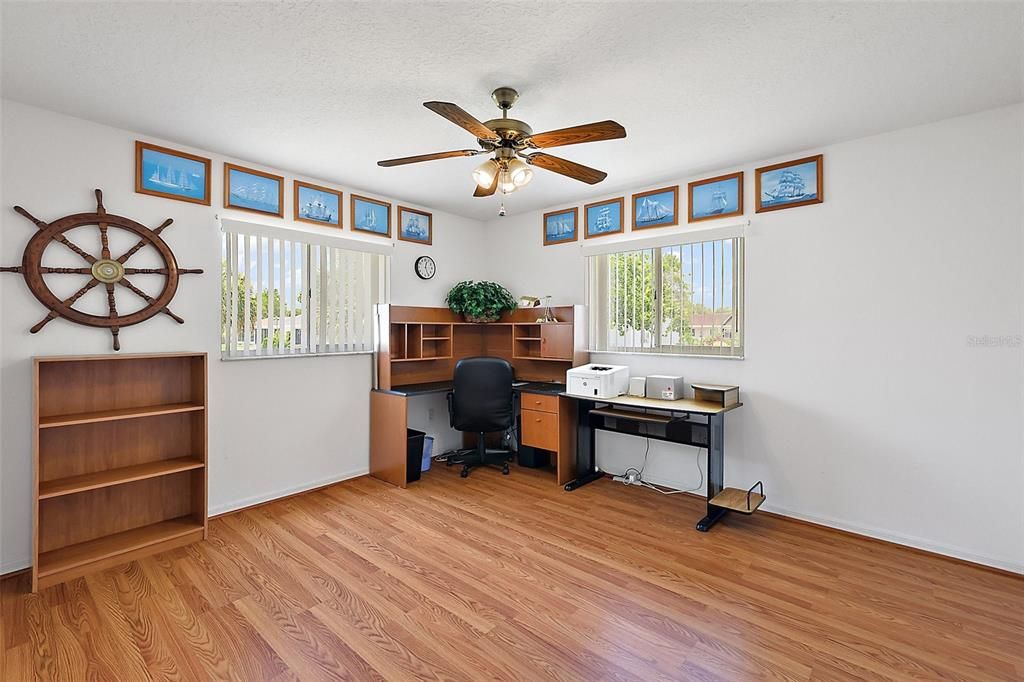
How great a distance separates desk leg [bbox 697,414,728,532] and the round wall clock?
3.05m

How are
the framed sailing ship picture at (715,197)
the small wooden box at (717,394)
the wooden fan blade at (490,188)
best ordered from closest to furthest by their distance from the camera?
the wooden fan blade at (490,188) → the small wooden box at (717,394) → the framed sailing ship picture at (715,197)

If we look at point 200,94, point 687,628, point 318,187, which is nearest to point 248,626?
point 687,628

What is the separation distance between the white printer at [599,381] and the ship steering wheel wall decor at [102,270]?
300cm

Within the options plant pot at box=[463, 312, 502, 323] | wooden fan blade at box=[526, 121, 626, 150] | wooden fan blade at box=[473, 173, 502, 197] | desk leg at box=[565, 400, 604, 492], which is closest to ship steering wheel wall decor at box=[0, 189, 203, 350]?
wooden fan blade at box=[473, 173, 502, 197]

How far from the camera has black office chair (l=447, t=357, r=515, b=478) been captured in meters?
4.40

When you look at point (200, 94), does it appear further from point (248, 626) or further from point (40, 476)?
point (248, 626)

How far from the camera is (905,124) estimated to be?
3023mm

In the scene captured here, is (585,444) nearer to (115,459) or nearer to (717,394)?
(717,394)

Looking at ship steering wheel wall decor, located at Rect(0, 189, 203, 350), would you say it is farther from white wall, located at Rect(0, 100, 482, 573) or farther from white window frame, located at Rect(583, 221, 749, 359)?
white window frame, located at Rect(583, 221, 749, 359)

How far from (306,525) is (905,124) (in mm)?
4735

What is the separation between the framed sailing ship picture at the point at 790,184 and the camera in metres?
3.43

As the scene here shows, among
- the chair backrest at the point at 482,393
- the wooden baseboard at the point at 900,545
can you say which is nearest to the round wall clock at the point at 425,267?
the chair backrest at the point at 482,393

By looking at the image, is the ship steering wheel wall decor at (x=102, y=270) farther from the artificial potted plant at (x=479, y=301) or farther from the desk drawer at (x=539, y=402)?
the desk drawer at (x=539, y=402)

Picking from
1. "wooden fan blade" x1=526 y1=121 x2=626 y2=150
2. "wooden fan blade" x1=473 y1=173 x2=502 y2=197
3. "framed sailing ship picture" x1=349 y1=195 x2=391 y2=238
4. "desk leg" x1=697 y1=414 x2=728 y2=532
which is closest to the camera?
"wooden fan blade" x1=526 y1=121 x2=626 y2=150
